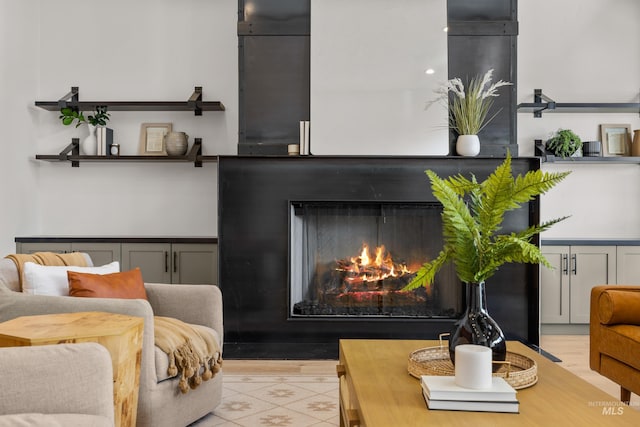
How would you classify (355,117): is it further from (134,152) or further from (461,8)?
(134,152)

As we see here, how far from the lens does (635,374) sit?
235cm

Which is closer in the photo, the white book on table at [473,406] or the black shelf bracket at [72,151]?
the white book on table at [473,406]

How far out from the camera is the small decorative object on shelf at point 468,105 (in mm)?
3729

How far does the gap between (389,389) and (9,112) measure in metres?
4.06

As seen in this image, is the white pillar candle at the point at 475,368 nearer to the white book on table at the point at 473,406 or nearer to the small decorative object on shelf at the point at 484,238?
the white book on table at the point at 473,406

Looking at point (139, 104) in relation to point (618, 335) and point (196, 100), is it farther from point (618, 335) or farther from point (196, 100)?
point (618, 335)

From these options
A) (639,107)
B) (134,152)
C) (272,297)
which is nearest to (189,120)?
(134,152)

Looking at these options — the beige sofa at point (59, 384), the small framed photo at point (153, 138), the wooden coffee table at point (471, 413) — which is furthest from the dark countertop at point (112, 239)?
the beige sofa at point (59, 384)

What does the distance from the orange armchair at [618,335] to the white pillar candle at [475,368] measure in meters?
1.35

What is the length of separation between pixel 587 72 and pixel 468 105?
1.59 meters

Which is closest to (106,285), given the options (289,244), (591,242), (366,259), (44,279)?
(44,279)

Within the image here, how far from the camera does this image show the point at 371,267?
3922 mm

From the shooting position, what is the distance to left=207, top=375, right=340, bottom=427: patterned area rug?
252 centimetres

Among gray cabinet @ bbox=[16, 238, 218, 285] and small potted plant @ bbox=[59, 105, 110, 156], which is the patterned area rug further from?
small potted plant @ bbox=[59, 105, 110, 156]
